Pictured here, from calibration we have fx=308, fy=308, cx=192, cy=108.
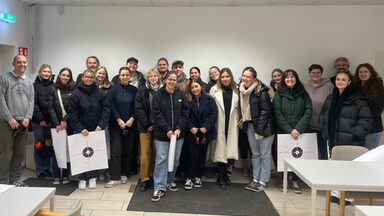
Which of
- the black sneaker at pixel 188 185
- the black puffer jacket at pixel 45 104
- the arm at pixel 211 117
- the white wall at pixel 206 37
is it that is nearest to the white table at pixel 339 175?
the arm at pixel 211 117

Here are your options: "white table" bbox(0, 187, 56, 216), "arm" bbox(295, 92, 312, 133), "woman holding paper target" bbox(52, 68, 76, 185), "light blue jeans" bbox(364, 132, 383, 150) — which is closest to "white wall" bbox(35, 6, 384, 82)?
"woman holding paper target" bbox(52, 68, 76, 185)

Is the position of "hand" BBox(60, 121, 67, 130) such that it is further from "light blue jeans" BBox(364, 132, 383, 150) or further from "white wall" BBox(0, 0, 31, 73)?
"light blue jeans" BBox(364, 132, 383, 150)

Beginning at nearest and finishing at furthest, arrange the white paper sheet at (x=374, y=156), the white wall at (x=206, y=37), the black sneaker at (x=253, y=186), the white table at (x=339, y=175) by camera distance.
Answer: the white table at (x=339, y=175)
the white paper sheet at (x=374, y=156)
the black sneaker at (x=253, y=186)
the white wall at (x=206, y=37)

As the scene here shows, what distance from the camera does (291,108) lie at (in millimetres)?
3963

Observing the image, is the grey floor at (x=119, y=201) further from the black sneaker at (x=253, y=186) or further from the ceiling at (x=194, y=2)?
the ceiling at (x=194, y=2)

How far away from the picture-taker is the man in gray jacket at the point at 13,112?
3.59 meters

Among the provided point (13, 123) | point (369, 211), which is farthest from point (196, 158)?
point (369, 211)

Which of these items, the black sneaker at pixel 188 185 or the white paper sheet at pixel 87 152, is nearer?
the white paper sheet at pixel 87 152

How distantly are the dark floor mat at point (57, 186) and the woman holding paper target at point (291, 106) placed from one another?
2.77m

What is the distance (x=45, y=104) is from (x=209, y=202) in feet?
8.12

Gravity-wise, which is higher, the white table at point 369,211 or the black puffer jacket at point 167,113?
the black puffer jacket at point 167,113

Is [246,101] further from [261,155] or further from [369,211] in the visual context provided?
[369,211]

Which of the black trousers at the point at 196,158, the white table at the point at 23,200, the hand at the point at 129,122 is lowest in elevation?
the black trousers at the point at 196,158

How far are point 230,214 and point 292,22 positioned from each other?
3403 mm
